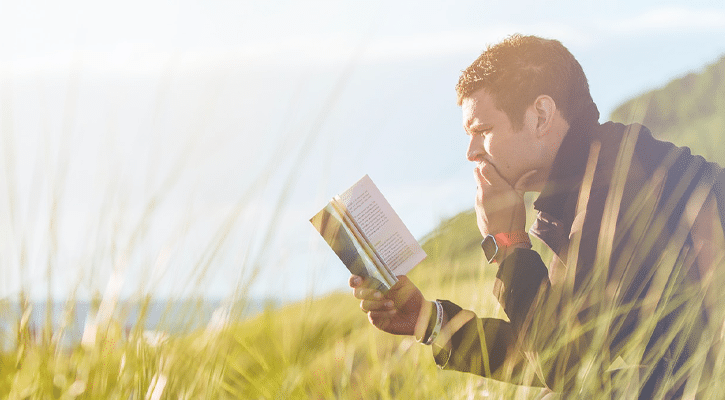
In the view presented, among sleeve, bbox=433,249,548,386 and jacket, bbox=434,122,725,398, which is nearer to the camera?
jacket, bbox=434,122,725,398

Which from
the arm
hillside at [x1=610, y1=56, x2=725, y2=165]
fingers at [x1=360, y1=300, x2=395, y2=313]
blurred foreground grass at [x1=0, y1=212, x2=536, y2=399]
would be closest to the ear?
the arm

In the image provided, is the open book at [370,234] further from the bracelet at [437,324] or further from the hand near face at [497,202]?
the hand near face at [497,202]

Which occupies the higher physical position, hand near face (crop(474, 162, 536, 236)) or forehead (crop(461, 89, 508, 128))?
forehead (crop(461, 89, 508, 128))

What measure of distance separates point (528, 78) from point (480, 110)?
24 cm

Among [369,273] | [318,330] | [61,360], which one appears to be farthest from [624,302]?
[61,360]

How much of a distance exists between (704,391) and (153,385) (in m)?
1.52

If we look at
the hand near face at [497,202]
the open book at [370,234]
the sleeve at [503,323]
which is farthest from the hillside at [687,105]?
the open book at [370,234]

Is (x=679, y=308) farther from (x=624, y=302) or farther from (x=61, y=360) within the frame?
(x=61, y=360)

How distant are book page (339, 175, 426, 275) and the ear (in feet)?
2.92

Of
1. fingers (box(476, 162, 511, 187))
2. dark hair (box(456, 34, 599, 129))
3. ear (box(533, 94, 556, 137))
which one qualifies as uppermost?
dark hair (box(456, 34, 599, 129))

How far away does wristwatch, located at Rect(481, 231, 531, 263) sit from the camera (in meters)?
2.36

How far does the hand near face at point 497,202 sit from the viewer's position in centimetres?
243

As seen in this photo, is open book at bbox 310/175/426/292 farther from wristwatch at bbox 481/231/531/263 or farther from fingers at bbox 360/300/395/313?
wristwatch at bbox 481/231/531/263

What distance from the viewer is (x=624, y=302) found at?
6.40 feet
